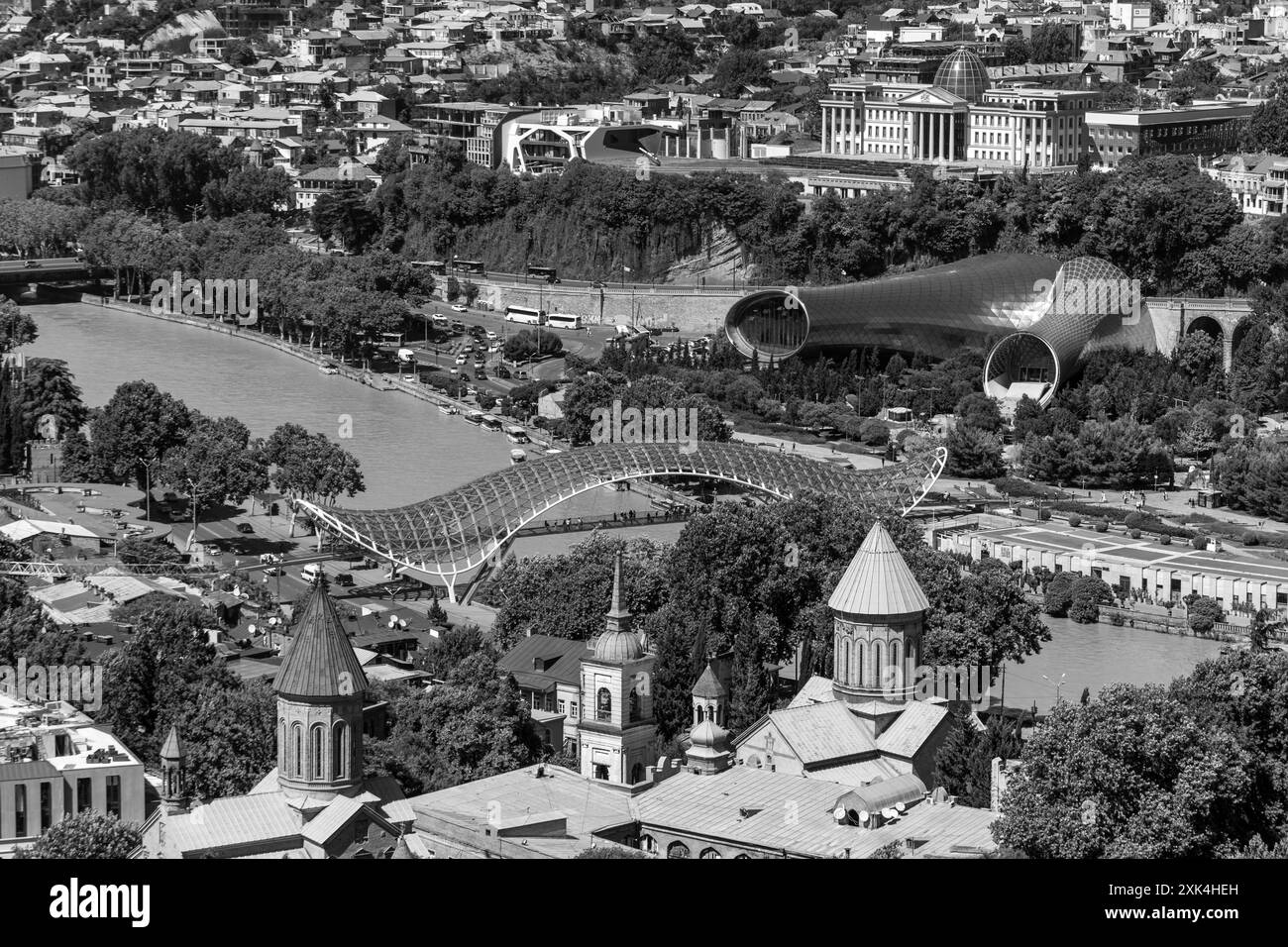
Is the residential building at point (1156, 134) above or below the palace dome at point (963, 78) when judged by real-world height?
below

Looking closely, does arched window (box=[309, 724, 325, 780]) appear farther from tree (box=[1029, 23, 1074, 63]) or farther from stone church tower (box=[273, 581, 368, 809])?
tree (box=[1029, 23, 1074, 63])

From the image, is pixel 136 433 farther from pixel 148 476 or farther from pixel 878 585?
pixel 878 585

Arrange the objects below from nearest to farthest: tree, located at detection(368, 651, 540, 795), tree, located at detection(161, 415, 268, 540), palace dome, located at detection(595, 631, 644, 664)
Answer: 1. palace dome, located at detection(595, 631, 644, 664)
2. tree, located at detection(368, 651, 540, 795)
3. tree, located at detection(161, 415, 268, 540)

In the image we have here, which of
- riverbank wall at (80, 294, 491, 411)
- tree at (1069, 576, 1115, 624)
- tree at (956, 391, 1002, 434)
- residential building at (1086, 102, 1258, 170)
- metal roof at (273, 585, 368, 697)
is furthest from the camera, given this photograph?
residential building at (1086, 102, 1258, 170)

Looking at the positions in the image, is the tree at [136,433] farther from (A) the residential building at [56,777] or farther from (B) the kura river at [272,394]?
(A) the residential building at [56,777]

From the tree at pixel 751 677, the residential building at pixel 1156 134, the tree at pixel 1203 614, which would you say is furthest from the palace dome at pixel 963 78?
the tree at pixel 751 677
